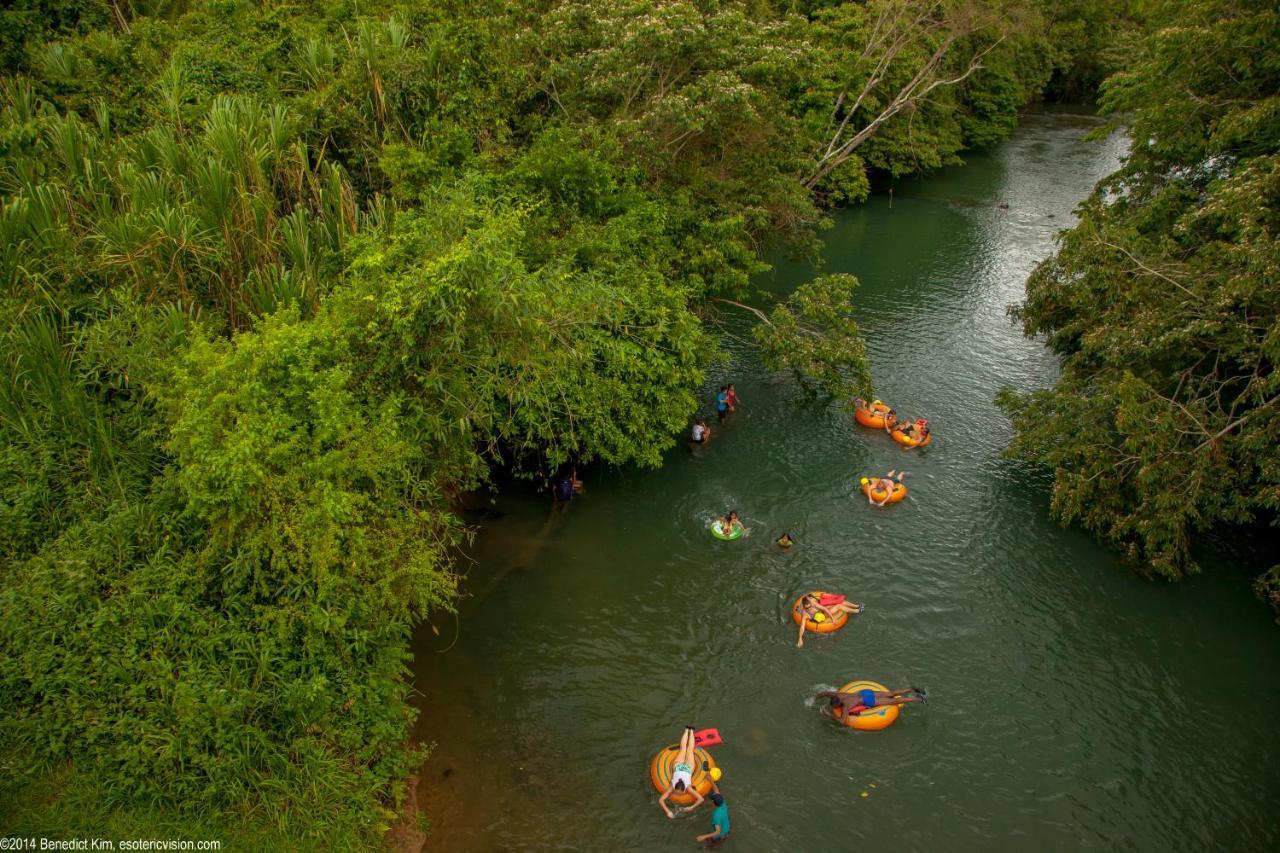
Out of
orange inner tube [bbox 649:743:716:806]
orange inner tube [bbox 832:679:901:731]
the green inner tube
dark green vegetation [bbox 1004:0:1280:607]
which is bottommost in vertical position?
the green inner tube

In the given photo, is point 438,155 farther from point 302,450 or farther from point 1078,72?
point 1078,72

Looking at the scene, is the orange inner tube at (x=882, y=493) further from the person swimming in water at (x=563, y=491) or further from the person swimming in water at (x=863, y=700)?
the person swimming in water at (x=563, y=491)

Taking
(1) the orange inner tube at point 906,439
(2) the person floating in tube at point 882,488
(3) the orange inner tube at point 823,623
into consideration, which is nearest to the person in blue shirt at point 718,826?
(3) the orange inner tube at point 823,623

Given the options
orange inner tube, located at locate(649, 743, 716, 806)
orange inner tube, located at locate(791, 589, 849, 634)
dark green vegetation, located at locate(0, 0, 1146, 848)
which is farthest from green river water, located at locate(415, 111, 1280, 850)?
dark green vegetation, located at locate(0, 0, 1146, 848)

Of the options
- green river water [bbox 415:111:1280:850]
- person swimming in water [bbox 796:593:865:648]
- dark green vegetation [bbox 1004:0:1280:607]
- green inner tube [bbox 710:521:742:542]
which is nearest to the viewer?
green river water [bbox 415:111:1280:850]

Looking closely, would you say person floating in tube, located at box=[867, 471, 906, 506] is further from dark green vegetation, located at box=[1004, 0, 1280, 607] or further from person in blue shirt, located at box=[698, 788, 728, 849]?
person in blue shirt, located at box=[698, 788, 728, 849]

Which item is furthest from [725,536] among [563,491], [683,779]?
[683,779]
